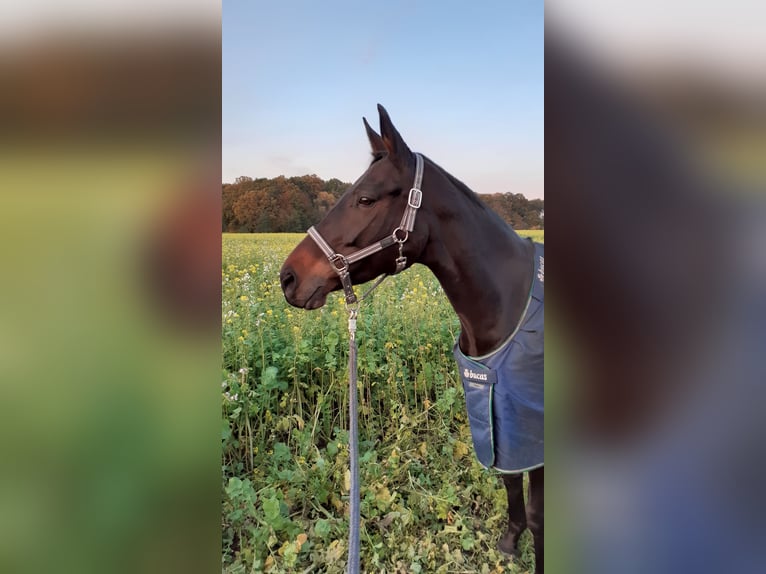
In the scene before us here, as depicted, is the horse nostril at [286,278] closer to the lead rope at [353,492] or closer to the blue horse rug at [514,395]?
the lead rope at [353,492]

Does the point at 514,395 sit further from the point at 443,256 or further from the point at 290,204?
the point at 290,204

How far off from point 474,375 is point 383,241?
70cm

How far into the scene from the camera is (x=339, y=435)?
251 centimetres

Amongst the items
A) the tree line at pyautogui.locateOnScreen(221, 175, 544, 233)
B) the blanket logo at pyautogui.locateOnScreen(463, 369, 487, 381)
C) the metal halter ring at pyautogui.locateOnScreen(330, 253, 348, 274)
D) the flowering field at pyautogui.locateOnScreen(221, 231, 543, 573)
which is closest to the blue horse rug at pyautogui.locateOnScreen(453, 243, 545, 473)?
the blanket logo at pyautogui.locateOnScreen(463, 369, 487, 381)

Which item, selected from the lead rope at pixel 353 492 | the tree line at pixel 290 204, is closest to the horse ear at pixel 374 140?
the tree line at pixel 290 204

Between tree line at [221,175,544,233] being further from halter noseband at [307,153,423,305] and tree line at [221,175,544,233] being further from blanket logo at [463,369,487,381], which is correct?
blanket logo at [463,369,487,381]

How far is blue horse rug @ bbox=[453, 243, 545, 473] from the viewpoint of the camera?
162 cm

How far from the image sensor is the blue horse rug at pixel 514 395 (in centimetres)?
162

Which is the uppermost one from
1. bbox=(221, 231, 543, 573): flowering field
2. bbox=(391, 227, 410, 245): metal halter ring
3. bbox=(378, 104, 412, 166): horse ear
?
bbox=(378, 104, 412, 166): horse ear

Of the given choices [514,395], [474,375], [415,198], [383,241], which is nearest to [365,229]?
[383,241]

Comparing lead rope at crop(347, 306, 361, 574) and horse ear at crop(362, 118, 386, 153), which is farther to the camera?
horse ear at crop(362, 118, 386, 153)
